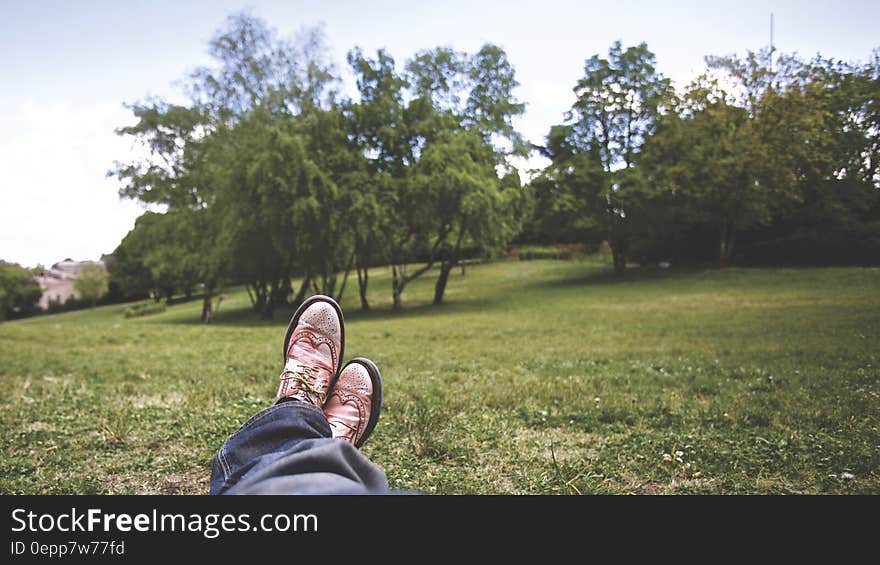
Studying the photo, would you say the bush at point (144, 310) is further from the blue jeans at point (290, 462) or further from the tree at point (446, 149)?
the blue jeans at point (290, 462)

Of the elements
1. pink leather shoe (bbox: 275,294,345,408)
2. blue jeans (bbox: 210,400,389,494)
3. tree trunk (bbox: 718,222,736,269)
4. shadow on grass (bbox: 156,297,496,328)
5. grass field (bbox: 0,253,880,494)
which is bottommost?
shadow on grass (bbox: 156,297,496,328)

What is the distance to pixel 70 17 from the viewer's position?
225 inches

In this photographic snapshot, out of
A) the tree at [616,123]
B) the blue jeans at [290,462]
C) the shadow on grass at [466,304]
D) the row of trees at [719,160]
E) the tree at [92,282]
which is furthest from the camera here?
the tree at [92,282]

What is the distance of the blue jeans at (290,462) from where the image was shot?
50.0 inches

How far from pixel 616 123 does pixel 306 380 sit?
71.8 ft

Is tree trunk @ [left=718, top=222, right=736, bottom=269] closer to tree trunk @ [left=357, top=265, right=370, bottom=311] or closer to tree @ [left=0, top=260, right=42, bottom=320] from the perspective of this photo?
tree trunk @ [left=357, top=265, right=370, bottom=311]

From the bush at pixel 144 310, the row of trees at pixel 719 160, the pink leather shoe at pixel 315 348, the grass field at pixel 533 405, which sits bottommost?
the bush at pixel 144 310

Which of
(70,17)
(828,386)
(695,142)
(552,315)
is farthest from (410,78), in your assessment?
(828,386)

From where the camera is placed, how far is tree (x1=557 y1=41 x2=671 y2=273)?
2030 cm

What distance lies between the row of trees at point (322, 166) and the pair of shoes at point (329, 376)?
1074 centimetres

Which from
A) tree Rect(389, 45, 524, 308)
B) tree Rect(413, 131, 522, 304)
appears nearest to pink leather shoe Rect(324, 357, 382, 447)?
tree Rect(389, 45, 524, 308)

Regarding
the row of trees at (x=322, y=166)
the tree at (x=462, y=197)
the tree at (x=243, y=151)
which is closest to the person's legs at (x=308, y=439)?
the row of trees at (x=322, y=166)

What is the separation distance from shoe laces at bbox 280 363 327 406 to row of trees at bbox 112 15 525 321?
11.1m
